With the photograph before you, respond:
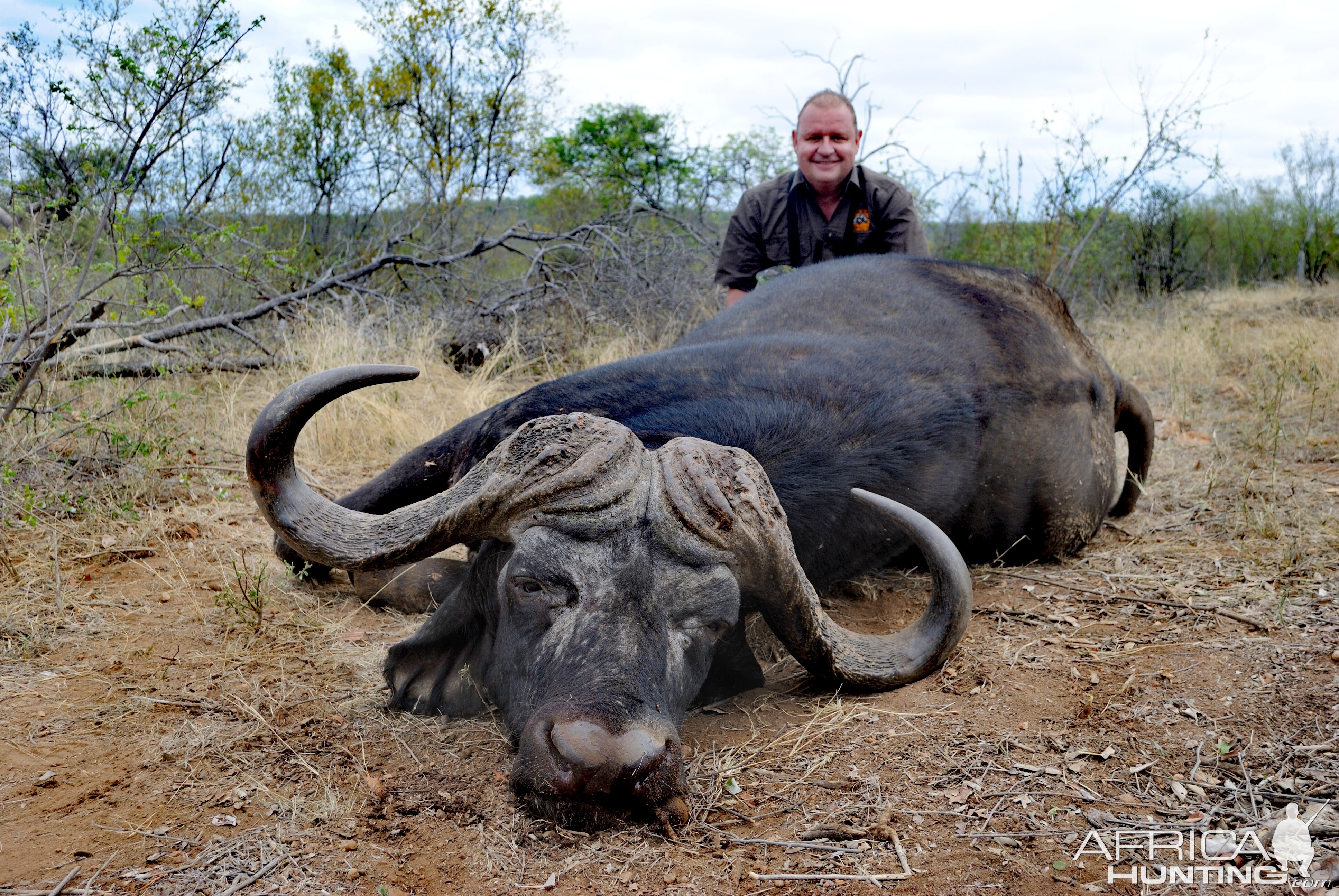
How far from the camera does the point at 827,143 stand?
583cm

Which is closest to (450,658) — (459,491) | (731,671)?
(459,491)

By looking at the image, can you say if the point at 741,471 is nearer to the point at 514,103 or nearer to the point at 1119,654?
the point at 1119,654

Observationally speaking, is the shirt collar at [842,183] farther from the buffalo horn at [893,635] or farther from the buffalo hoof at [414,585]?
the buffalo horn at [893,635]

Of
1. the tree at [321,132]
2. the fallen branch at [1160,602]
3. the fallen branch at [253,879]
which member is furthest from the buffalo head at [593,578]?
the tree at [321,132]

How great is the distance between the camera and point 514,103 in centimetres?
1205

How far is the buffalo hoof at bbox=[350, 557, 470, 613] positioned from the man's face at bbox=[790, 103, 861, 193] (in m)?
3.56

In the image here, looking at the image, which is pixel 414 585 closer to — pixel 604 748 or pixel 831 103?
pixel 604 748

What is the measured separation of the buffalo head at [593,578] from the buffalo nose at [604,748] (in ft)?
0.06

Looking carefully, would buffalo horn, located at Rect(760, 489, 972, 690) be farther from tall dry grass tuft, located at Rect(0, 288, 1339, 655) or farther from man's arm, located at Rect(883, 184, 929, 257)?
man's arm, located at Rect(883, 184, 929, 257)

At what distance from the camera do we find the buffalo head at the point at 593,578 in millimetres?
2203

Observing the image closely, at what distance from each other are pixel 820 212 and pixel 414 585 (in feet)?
12.4

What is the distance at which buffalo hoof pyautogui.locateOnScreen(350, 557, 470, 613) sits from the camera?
3.61 metres

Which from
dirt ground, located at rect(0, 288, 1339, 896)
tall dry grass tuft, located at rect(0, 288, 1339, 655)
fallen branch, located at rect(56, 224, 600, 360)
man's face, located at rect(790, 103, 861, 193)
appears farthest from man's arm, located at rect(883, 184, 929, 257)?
fallen branch, located at rect(56, 224, 600, 360)

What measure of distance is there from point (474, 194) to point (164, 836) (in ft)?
35.4
